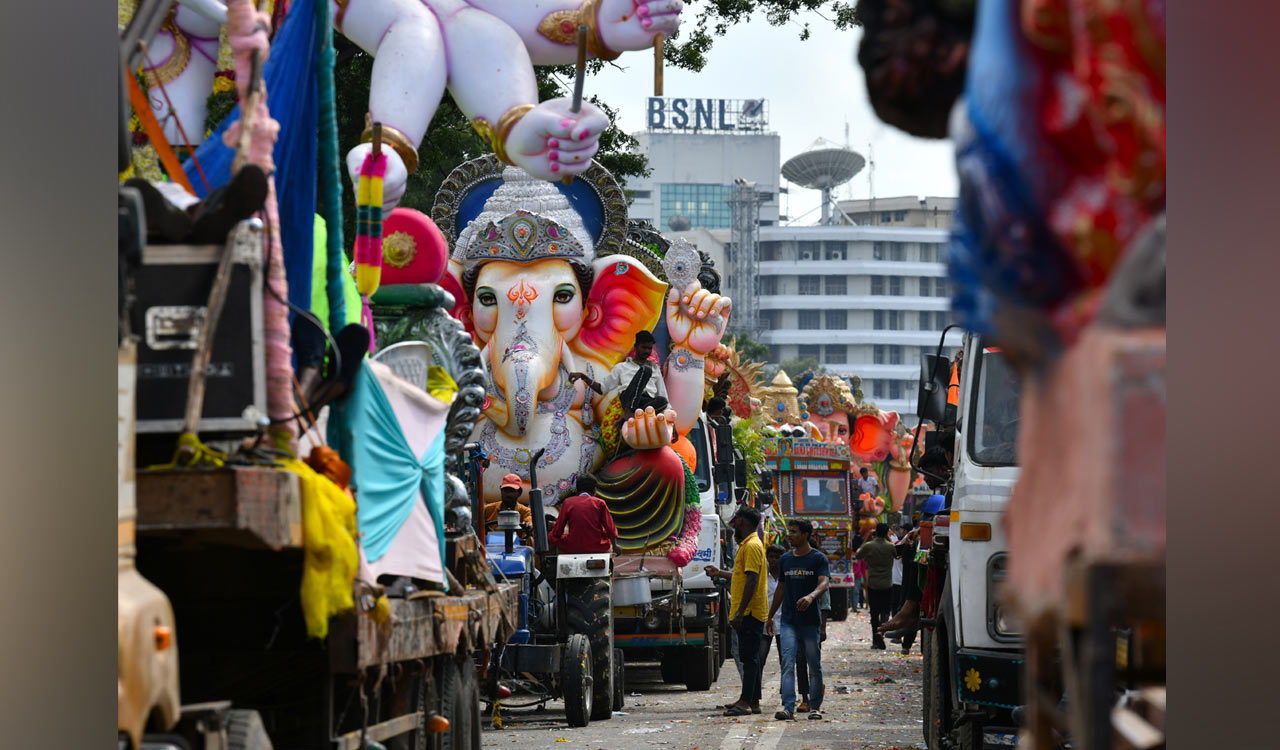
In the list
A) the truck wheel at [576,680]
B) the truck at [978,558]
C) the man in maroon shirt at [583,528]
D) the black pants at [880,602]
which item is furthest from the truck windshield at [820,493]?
the truck at [978,558]

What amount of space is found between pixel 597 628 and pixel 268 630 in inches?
244

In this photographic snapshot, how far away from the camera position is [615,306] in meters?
13.5

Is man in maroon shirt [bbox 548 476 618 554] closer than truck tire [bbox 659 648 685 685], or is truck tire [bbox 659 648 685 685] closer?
man in maroon shirt [bbox 548 476 618 554]

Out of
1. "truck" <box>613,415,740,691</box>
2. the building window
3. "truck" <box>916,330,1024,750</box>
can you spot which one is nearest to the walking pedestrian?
"truck" <box>613,415,740,691</box>

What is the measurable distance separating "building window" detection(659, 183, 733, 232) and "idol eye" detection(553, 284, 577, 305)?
20.4m

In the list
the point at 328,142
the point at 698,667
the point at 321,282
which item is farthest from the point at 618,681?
the point at 328,142

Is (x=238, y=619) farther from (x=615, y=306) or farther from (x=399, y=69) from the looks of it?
(x=615, y=306)

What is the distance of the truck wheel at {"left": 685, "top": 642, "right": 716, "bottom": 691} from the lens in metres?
14.0

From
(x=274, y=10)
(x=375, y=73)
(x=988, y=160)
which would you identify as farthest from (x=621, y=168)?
(x=988, y=160)

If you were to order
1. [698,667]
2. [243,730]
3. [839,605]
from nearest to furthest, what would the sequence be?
[243,730] < [698,667] < [839,605]

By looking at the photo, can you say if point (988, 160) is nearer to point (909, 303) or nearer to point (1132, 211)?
point (1132, 211)

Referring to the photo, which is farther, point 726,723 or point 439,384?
point 726,723

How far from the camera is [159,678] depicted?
4000mm

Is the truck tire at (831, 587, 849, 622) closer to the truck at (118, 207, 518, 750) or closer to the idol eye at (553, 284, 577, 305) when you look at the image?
the idol eye at (553, 284, 577, 305)
